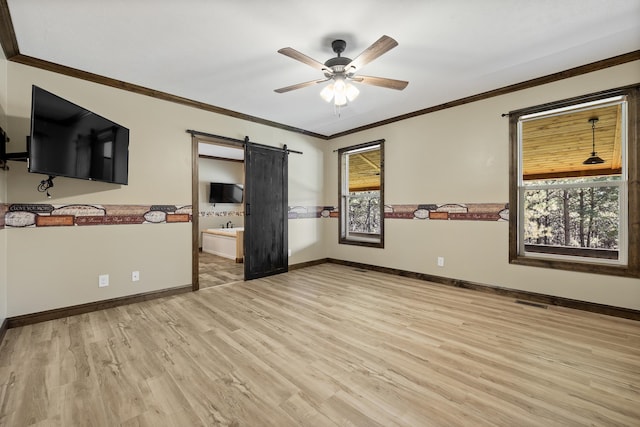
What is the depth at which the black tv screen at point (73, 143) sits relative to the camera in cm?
234

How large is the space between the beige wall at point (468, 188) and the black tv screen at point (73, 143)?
392 centimetres

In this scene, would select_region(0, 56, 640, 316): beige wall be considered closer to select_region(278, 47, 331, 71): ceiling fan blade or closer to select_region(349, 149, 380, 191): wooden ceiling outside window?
select_region(349, 149, 380, 191): wooden ceiling outside window

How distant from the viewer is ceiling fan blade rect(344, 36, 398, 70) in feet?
6.82

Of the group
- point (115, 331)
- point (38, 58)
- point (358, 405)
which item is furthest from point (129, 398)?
point (38, 58)

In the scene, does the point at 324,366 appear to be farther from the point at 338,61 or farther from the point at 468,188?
the point at 468,188

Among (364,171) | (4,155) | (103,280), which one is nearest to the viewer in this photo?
(4,155)

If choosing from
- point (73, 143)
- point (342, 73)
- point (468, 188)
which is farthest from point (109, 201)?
point (468, 188)

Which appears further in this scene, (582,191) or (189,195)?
(189,195)

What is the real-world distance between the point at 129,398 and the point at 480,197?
428cm

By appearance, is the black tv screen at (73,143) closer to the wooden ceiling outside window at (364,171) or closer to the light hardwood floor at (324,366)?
the light hardwood floor at (324,366)

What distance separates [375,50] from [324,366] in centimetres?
251

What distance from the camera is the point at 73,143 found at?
2.66 meters

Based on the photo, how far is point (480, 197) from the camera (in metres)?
3.84

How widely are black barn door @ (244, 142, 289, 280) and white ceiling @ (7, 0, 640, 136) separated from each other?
1361 millimetres
